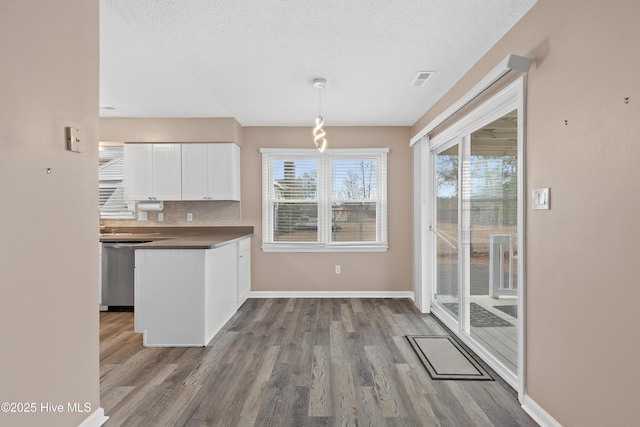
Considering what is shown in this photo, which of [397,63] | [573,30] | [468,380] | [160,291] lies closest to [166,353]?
[160,291]

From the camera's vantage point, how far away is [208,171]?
4.79m

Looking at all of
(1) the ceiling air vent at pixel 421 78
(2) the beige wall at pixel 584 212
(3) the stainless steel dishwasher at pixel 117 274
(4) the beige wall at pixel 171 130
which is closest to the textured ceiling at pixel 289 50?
(1) the ceiling air vent at pixel 421 78

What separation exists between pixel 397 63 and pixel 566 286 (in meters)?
2.18

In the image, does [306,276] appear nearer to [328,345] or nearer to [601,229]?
[328,345]

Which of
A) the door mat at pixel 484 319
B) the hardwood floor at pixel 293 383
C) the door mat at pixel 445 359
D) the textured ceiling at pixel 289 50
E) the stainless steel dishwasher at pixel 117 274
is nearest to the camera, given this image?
the hardwood floor at pixel 293 383

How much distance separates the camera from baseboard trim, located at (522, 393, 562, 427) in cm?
199

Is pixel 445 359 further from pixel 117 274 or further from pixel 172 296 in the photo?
pixel 117 274

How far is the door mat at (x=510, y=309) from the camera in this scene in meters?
2.57

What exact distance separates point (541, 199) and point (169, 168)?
4.42 meters

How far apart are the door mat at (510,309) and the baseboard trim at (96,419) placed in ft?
9.39

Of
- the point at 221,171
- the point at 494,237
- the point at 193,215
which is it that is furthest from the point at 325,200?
the point at 494,237

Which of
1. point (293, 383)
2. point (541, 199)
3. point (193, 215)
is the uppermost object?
point (541, 199)

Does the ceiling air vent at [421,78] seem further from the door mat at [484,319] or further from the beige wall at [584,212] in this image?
the door mat at [484,319]

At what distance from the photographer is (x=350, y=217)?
520 cm
